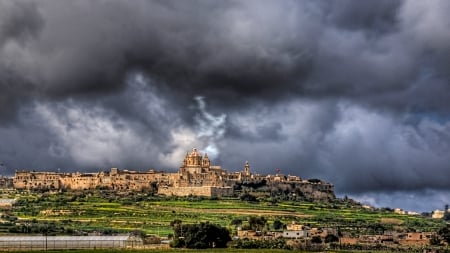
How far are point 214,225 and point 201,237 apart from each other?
361cm

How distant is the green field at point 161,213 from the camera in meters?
108

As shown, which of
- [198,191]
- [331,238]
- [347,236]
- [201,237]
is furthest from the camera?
[198,191]

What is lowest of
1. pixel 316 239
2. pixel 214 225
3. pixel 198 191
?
pixel 316 239

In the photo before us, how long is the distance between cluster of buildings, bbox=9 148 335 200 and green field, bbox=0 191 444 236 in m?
7.69

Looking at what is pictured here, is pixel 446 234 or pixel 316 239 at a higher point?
pixel 446 234

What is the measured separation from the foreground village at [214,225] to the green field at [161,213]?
157 centimetres

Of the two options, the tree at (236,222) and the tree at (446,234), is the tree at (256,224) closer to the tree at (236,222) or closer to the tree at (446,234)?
the tree at (236,222)

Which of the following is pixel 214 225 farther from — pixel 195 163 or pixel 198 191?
pixel 195 163

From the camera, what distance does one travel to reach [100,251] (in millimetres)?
69250

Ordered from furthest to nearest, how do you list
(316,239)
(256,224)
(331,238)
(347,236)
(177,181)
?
(177,181), (256,224), (347,236), (331,238), (316,239)

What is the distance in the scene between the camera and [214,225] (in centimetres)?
7994

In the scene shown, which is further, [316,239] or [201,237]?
[316,239]

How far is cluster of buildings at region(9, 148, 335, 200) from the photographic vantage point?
15888cm

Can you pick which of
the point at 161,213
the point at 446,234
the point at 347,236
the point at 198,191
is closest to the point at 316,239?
the point at 347,236
